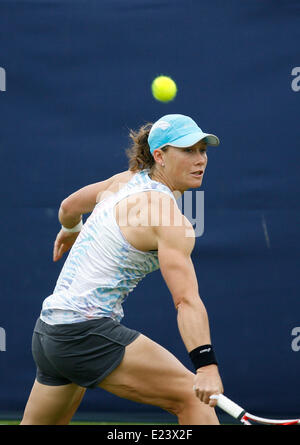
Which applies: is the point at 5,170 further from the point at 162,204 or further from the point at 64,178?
the point at 162,204

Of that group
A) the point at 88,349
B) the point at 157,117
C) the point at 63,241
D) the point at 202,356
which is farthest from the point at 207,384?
the point at 157,117

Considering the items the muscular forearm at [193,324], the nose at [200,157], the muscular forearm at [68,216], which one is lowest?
the muscular forearm at [193,324]

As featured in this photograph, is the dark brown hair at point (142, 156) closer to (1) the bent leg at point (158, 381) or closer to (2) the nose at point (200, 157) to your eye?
(2) the nose at point (200, 157)

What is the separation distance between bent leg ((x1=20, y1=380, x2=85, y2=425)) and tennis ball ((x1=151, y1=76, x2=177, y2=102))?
2.10 m

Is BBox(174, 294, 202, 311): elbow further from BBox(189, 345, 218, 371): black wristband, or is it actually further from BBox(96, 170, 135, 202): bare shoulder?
BBox(96, 170, 135, 202): bare shoulder

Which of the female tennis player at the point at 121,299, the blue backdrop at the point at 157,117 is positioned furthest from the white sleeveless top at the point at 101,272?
the blue backdrop at the point at 157,117

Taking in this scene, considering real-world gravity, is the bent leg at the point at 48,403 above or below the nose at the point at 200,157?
below

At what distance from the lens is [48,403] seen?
8.64 ft

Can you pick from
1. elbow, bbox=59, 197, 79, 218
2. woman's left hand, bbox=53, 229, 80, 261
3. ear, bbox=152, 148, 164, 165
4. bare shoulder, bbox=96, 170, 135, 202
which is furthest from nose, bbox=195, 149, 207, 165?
woman's left hand, bbox=53, 229, 80, 261

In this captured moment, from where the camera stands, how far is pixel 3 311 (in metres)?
4.24

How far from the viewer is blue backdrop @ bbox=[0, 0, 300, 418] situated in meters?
A: 4.19

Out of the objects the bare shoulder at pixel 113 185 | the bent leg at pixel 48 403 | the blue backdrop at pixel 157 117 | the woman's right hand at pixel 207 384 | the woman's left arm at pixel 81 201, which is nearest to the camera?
the woman's right hand at pixel 207 384

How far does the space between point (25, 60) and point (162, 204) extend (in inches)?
86.8

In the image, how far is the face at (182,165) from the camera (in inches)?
106
